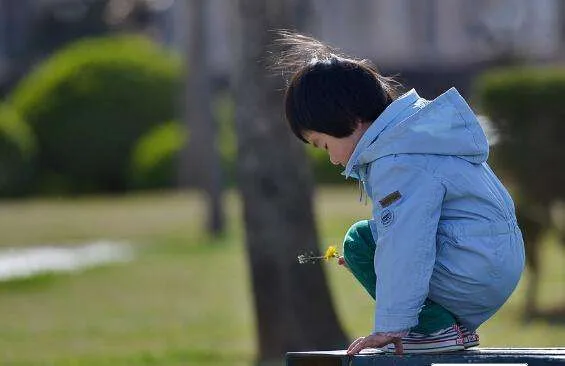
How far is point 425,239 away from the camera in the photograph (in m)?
4.42

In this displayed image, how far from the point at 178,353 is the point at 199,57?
1559 cm

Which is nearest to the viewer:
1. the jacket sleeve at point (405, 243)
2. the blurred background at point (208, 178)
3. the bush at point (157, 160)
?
the jacket sleeve at point (405, 243)

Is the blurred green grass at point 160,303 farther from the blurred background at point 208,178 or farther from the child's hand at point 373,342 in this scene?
the child's hand at point 373,342

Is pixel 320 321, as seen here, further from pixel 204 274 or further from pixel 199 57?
pixel 199 57

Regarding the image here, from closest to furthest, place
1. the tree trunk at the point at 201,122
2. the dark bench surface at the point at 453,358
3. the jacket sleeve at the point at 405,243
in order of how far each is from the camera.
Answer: the dark bench surface at the point at 453,358 → the jacket sleeve at the point at 405,243 → the tree trunk at the point at 201,122

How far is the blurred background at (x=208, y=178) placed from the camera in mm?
9719

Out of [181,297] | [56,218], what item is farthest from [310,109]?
[56,218]

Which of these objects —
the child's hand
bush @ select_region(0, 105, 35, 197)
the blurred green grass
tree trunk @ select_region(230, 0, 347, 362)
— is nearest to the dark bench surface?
the child's hand

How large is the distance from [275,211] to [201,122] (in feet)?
59.1

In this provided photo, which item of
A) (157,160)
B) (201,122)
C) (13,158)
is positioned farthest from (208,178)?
(13,158)

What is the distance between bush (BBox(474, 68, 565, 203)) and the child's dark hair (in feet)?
24.2

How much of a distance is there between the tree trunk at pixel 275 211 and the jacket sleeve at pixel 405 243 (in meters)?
5.15

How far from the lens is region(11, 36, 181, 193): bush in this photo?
3366 cm

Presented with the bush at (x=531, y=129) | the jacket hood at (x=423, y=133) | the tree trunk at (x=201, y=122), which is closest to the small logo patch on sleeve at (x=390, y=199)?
the jacket hood at (x=423, y=133)
